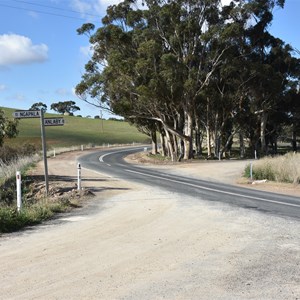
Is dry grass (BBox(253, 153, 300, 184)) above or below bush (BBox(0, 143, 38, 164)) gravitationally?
below

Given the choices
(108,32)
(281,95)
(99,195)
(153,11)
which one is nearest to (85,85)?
(108,32)

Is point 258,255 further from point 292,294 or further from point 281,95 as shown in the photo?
point 281,95

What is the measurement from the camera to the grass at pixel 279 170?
21.6 m

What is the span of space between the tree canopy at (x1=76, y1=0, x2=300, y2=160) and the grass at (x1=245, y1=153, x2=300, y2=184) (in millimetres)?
12876

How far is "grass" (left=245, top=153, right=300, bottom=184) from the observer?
70.7 ft

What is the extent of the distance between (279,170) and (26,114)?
Result: 45.2 feet

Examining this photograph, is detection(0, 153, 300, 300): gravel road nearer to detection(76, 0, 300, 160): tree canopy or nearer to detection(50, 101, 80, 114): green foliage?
detection(76, 0, 300, 160): tree canopy

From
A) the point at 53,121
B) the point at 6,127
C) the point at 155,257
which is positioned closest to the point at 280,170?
the point at 53,121

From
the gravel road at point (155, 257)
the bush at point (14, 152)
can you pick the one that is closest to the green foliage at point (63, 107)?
the bush at point (14, 152)

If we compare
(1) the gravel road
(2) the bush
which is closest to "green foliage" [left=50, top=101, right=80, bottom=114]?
(2) the bush

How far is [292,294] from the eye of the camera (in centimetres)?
513

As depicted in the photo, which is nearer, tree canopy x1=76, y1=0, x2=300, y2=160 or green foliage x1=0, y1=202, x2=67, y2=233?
green foliage x1=0, y1=202, x2=67, y2=233

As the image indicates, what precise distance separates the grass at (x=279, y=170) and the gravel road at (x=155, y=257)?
10735mm

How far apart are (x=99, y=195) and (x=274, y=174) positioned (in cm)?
1067
